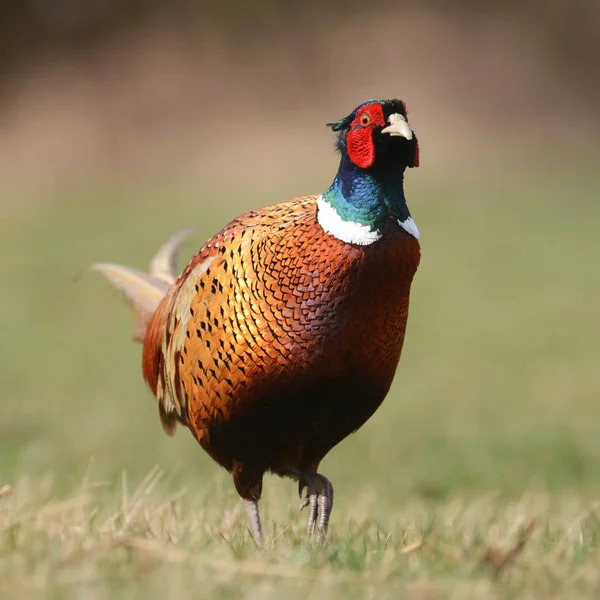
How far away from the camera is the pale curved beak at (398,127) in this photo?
3.34m

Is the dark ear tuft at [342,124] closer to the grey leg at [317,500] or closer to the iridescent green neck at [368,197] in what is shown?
the iridescent green neck at [368,197]

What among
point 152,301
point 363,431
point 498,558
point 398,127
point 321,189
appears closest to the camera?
point 498,558

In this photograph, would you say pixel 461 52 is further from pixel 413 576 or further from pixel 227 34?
pixel 413 576

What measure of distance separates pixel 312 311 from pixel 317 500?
2.38 ft

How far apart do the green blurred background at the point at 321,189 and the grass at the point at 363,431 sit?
0.03m

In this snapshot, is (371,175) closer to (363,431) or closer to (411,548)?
(411,548)

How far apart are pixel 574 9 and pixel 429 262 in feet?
32.6

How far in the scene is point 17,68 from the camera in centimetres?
2036

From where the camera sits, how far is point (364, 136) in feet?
11.2

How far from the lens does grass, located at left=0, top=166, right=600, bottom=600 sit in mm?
2795

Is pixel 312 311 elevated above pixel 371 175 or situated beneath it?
situated beneath

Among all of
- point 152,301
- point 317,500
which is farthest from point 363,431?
point 317,500

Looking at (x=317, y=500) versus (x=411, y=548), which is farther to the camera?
(x=317, y=500)

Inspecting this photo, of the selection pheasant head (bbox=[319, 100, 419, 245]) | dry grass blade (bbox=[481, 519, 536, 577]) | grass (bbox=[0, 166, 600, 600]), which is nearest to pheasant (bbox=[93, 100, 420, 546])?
pheasant head (bbox=[319, 100, 419, 245])
